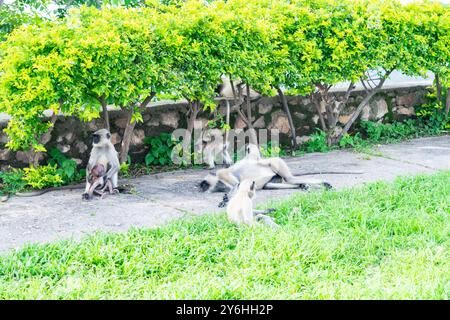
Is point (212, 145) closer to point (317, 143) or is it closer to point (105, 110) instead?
point (105, 110)

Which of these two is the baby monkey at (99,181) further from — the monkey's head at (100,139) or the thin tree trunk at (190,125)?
the thin tree trunk at (190,125)

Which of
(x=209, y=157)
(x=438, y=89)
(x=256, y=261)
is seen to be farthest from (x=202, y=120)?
(x=256, y=261)

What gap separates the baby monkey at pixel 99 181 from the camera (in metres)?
7.18

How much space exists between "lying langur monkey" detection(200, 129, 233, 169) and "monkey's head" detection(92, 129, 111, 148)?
1654mm

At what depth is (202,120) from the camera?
918cm

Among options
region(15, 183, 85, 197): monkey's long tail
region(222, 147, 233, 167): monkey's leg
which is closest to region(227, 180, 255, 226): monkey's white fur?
region(222, 147, 233, 167): monkey's leg

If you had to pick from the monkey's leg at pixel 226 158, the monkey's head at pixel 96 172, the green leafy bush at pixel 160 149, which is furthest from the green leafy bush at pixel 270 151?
the monkey's head at pixel 96 172

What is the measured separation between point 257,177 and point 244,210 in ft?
5.21

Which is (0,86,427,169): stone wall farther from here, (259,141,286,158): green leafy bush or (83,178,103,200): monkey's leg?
(83,178,103,200): monkey's leg

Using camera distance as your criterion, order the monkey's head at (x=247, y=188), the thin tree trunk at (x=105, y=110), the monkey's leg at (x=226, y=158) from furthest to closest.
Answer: the monkey's leg at (x=226, y=158), the thin tree trunk at (x=105, y=110), the monkey's head at (x=247, y=188)

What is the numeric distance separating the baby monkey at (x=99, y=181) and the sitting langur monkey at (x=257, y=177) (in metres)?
0.94

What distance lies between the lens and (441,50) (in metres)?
10.0

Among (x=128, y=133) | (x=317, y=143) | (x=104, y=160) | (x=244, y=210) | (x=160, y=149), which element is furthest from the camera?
(x=317, y=143)

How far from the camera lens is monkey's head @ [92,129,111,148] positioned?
732 cm
